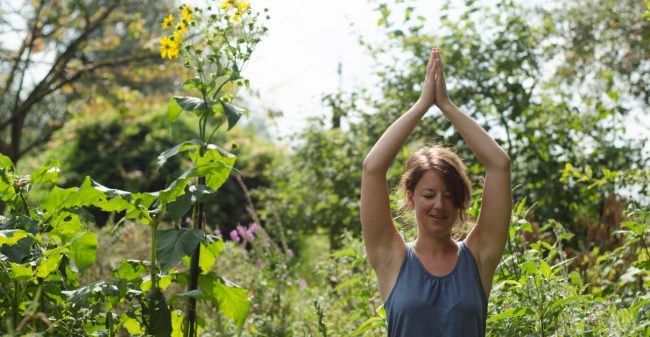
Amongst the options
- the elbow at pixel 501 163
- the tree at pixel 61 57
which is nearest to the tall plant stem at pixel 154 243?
the elbow at pixel 501 163

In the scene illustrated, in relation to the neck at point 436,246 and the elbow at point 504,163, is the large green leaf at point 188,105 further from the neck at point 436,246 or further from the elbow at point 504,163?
the elbow at point 504,163

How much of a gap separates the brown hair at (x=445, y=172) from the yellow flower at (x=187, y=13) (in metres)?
1.22

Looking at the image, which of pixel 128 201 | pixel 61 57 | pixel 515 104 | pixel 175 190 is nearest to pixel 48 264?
pixel 128 201

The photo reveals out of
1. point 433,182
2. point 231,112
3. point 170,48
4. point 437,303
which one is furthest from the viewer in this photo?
point 170,48

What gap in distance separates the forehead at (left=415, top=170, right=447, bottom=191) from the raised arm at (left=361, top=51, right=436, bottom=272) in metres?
Answer: 0.11

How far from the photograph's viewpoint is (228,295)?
327 cm

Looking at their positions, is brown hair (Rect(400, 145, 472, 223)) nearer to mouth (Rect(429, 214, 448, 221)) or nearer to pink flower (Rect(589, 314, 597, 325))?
mouth (Rect(429, 214, 448, 221))

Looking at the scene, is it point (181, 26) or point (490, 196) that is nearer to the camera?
point (490, 196)

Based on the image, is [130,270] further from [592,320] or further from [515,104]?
[515,104]

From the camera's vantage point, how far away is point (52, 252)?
9.15ft

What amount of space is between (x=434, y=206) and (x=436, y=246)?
0.13 m

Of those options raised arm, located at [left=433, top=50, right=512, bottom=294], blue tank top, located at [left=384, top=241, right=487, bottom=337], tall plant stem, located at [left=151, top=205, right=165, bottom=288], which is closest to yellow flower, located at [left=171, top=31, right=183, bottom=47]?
tall plant stem, located at [left=151, top=205, right=165, bottom=288]

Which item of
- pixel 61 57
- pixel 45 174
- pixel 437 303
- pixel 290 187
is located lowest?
pixel 437 303

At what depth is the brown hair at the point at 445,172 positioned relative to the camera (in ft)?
8.12
